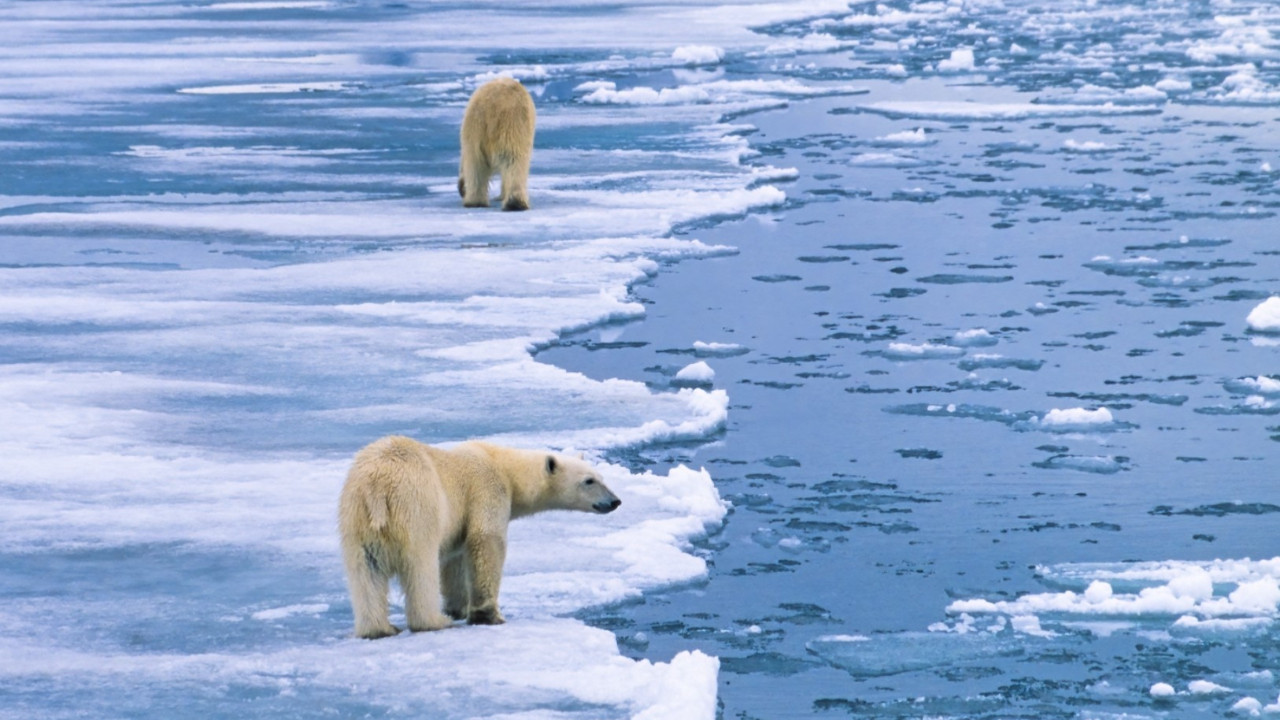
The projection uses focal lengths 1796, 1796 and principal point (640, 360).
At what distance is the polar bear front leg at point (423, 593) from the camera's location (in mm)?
4133

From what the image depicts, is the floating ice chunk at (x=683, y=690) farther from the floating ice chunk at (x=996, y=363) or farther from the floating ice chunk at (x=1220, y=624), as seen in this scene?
the floating ice chunk at (x=996, y=363)

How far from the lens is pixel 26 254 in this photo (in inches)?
372

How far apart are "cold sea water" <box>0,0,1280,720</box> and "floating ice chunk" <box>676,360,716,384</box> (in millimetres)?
14

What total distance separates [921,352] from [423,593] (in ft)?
11.4

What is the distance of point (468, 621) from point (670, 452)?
177 cm

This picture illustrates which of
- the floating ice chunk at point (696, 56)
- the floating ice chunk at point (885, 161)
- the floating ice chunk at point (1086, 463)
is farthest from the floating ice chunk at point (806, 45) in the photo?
the floating ice chunk at point (1086, 463)

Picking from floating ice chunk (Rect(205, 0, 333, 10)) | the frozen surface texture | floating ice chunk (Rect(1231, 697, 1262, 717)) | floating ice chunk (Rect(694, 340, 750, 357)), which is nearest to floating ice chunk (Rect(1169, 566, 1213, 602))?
floating ice chunk (Rect(1231, 697, 1262, 717))

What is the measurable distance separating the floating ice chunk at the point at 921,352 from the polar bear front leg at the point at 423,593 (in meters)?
3.33

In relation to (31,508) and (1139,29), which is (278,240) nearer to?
(31,508)

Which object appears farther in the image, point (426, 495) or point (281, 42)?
point (281, 42)

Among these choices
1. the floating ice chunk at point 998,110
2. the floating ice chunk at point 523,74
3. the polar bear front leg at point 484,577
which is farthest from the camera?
the floating ice chunk at point 523,74

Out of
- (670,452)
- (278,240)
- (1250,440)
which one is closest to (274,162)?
(278,240)

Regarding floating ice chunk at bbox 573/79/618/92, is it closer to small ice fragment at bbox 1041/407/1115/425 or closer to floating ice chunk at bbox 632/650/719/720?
small ice fragment at bbox 1041/407/1115/425

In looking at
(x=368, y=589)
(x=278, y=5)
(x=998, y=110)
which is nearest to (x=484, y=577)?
(x=368, y=589)
